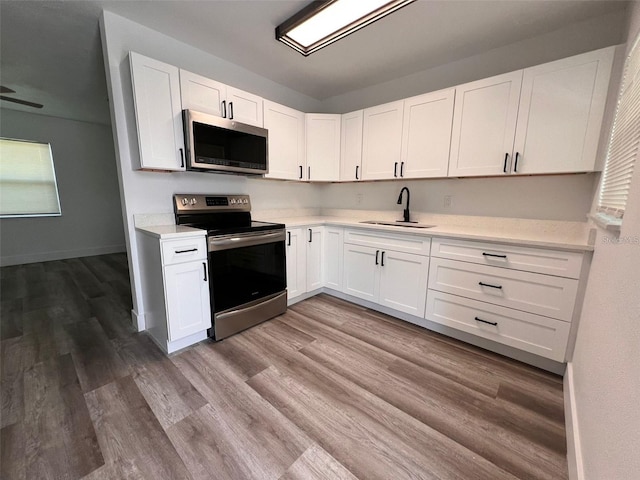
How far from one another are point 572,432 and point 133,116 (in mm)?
3374

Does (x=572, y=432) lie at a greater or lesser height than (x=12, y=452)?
greater

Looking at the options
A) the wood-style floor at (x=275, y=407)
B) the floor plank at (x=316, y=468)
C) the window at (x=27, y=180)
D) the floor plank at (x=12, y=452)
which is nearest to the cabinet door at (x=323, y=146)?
the wood-style floor at (x=275, y=407)

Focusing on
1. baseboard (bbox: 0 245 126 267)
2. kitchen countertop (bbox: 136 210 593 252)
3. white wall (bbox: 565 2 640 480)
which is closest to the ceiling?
white wall (bbox: 565 2 640 480)

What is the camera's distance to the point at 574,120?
69.1 inches

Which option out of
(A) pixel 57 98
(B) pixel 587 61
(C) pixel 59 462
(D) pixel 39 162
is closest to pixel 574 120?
(B) pixel 587 61

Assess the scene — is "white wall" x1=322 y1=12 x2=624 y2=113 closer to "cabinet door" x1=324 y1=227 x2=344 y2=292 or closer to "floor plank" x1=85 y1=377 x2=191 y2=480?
"cabinet door" x1=324 y1=227 x2=344 y2=292

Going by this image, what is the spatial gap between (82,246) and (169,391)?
492 centimetres

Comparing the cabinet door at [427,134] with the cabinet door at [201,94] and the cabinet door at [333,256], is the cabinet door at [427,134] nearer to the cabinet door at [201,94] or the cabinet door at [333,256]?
the cabinet door at [333,256]

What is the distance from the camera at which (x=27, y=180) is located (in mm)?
4207

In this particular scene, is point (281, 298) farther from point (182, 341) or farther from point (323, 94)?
point (323, 94)

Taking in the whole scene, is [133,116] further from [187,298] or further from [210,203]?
[187,298]

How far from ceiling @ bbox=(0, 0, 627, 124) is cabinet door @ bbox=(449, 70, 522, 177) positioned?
0.42 meters

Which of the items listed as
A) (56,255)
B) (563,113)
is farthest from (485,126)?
(56,255)

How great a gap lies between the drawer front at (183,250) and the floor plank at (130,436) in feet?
2.71
